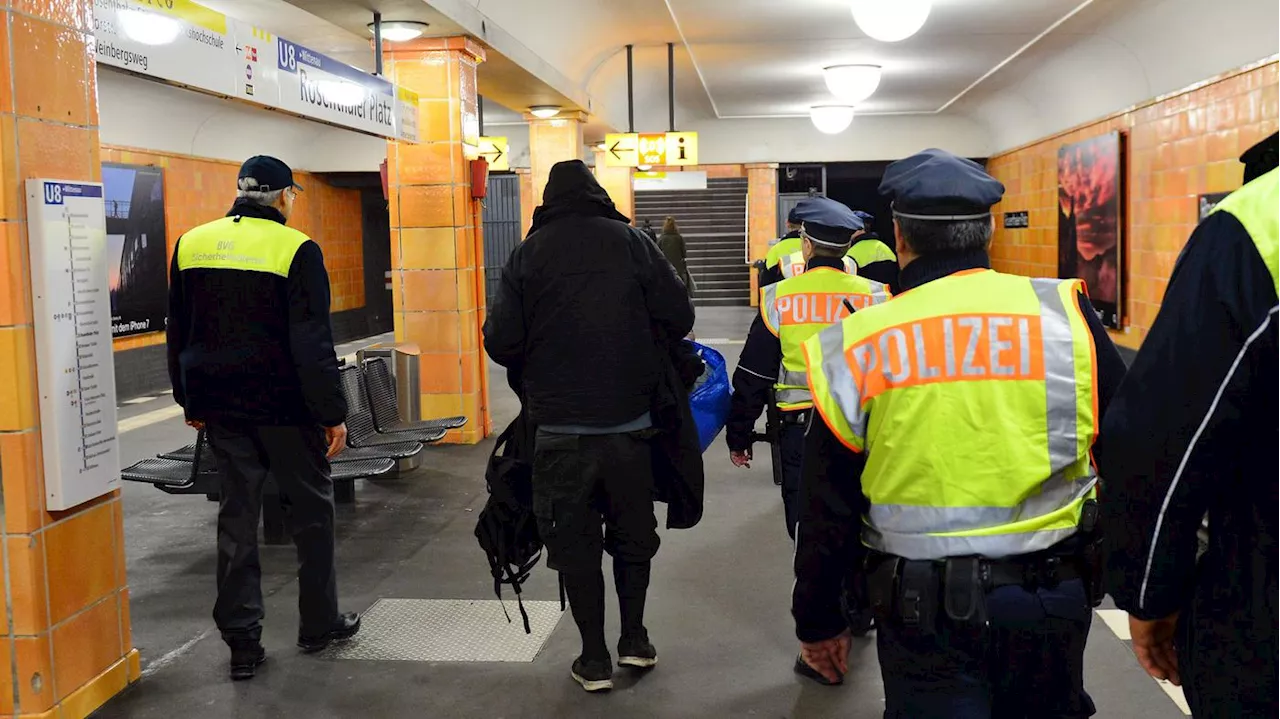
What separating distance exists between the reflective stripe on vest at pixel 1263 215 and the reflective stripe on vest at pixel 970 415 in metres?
0.46

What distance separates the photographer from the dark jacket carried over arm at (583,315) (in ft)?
11.5

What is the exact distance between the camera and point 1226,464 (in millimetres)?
1592

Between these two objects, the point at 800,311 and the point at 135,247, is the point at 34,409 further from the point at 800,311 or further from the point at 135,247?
the point at 135,247

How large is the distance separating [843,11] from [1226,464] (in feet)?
31.1

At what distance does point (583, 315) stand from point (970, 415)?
172 centimetres

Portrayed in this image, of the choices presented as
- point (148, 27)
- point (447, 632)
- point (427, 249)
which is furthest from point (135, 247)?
point (447, 632)

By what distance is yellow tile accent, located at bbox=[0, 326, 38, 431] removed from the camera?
3.27 metres

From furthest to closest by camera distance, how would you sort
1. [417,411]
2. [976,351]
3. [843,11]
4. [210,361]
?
[843,11]
[417,411]
[210,361]
[976,351]

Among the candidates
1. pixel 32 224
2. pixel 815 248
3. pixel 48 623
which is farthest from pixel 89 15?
pixel 815 248

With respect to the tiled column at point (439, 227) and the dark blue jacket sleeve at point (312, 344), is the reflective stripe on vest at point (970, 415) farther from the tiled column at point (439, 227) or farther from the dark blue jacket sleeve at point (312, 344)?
the tiled column at point (439, 227)

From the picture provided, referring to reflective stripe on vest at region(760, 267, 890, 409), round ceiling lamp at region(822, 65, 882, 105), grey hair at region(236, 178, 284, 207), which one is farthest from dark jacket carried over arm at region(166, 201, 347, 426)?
round ceiling lamp at region(822, 65, 882, 105)

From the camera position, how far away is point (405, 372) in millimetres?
7574

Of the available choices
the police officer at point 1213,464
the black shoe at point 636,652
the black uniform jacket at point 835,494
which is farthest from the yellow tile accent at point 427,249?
the police officer at point 1213,464

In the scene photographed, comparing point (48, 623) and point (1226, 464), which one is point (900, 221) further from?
point (48, 623)
